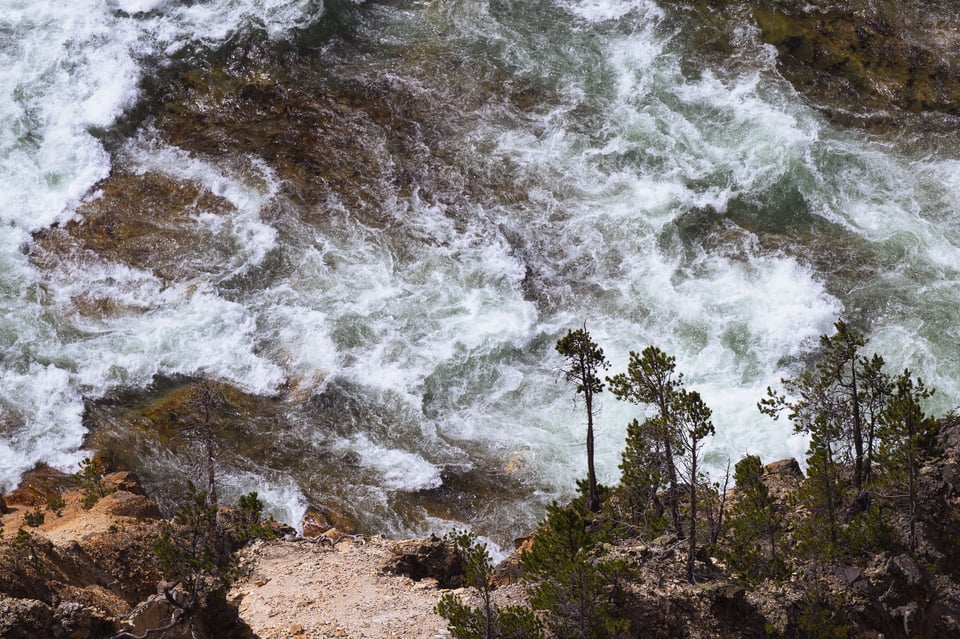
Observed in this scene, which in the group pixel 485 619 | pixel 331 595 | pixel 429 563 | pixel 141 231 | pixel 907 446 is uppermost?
pixel 141 231

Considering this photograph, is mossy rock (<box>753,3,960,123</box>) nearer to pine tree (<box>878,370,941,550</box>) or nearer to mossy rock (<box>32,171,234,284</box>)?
pine tree (<box>878,370,941,550</box>)

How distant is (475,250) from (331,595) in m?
15.5

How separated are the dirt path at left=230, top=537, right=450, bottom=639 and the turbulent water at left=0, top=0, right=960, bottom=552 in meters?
3.04

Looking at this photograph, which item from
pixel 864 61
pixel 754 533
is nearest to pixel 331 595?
pixel 754 533

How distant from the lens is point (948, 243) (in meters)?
34.0

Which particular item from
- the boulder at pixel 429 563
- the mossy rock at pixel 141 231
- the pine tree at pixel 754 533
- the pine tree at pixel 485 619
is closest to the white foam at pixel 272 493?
the boulder at pixel 429 563

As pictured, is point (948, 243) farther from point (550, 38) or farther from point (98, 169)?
point (98, 169)

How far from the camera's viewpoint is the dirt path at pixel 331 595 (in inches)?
834

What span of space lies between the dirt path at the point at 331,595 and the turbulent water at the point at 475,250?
3042 millimetres

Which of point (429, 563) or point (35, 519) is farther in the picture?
point (35, 519)

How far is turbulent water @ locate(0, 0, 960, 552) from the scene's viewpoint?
30.2m

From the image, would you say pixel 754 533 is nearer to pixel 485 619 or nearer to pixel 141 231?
pixel 485 619

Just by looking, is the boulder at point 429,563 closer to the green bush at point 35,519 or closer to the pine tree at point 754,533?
the pine tree at point 754,533

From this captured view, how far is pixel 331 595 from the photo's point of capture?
899 inches
